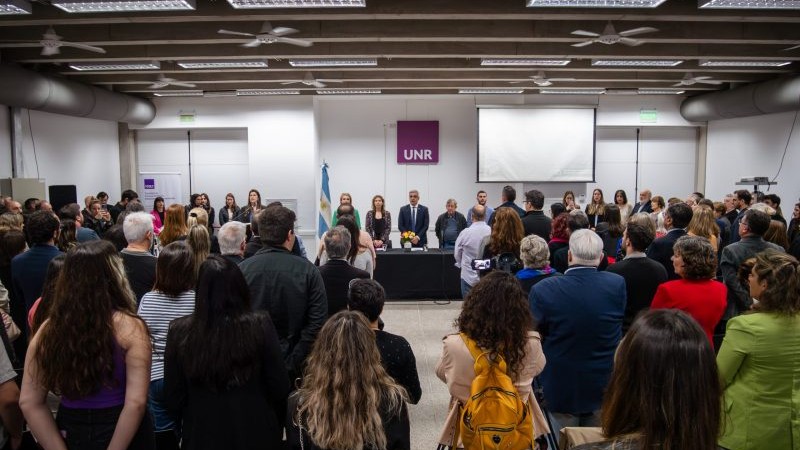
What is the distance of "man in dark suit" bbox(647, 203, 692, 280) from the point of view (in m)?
4.52

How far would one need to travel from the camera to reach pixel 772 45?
7.72m

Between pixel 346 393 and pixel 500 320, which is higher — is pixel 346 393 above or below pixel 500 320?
below

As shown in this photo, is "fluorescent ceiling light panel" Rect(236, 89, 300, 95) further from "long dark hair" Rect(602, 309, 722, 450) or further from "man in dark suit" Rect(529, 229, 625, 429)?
"long dark hair" Rect(602, 309, 722, 450)

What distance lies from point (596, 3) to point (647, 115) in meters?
7.34

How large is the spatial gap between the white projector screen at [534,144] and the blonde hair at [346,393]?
9.58m

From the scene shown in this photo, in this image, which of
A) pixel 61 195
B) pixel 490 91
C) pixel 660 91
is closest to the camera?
pixel 61 195

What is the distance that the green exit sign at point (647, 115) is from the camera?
12.1m

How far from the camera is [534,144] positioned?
37.4 ft

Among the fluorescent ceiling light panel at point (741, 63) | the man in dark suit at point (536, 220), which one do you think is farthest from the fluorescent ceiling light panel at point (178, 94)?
the fluorescent ceiling light panel at point (741, 63)

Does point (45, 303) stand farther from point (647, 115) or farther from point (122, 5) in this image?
point (647, 115)

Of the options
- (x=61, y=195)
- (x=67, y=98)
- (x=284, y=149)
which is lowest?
(x=61, y=195)

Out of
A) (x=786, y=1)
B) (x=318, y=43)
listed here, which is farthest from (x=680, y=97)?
(x=318, y=43)

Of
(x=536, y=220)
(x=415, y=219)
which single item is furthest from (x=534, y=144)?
(x=536, y=220)

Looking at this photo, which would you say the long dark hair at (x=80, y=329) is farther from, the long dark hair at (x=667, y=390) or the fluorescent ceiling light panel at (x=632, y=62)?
the fluorescent ceiling light panel at (x=632, y=62)
